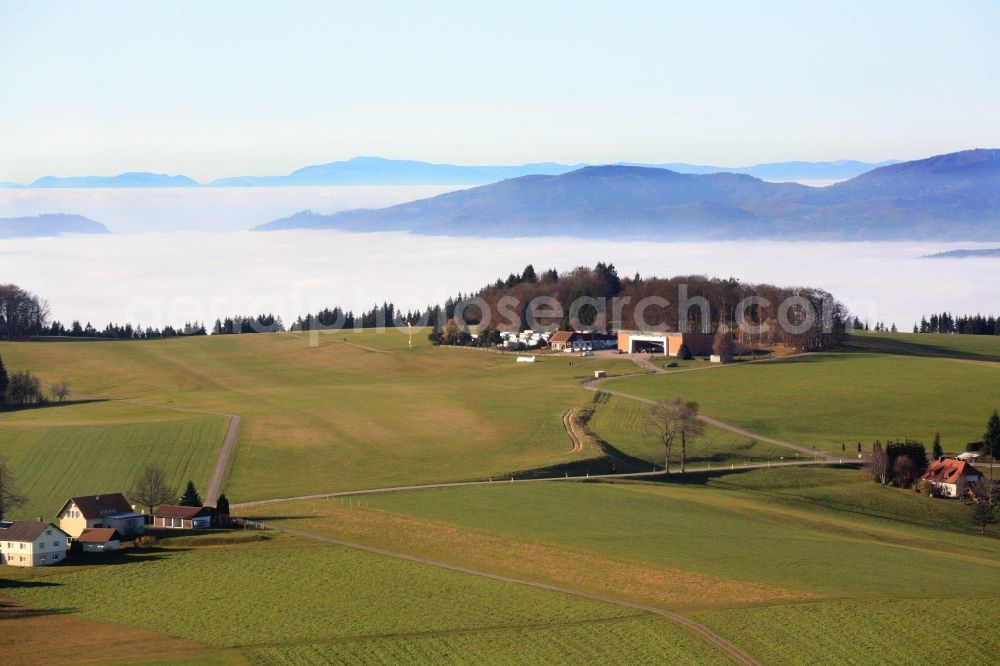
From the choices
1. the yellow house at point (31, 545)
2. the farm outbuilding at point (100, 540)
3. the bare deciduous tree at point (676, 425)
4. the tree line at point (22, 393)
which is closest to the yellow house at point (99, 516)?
the farm outbuilding at point (100, 540)

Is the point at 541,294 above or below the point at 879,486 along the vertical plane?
above

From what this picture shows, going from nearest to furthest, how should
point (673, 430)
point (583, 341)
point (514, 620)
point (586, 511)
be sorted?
point (514, 620) < point (586, 511) < point (673, 430) < point (583, 341)

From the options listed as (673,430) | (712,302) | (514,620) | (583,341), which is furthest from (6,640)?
(712,302)

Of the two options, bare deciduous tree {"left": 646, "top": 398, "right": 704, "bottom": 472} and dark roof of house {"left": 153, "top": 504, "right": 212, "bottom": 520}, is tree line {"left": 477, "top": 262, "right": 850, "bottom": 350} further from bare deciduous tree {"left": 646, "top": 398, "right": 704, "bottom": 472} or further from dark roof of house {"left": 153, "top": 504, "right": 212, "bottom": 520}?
dark roof of house {"left": 153, "top": 504, "right": 212, "bottom": 520}

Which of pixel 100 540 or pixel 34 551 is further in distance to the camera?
pixel 100 540

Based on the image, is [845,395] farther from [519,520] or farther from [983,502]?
[519,520]

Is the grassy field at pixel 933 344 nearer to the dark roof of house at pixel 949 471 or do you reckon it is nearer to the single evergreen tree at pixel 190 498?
the dark roof of house at pixel 949 471

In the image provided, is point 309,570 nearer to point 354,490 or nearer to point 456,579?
point 456,579

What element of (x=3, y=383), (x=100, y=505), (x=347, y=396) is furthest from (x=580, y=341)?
(x=100, y=505)
